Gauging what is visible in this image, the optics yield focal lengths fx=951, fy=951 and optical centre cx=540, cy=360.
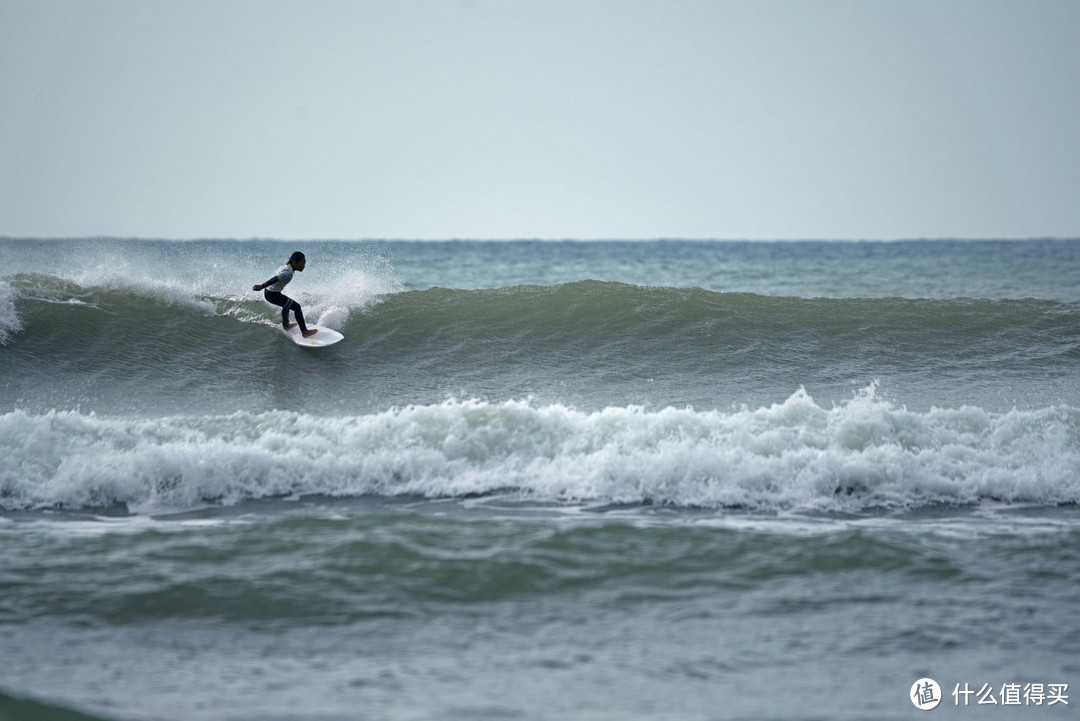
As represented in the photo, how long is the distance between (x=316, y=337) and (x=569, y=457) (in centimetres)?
618

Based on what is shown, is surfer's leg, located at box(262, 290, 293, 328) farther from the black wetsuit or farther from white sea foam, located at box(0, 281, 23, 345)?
white sea foam, located at box(0, 281, 23, 345)

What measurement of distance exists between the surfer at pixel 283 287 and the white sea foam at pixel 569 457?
11.1ft

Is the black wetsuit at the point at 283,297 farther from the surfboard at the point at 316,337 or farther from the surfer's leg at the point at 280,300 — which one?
the surfboard at the point at 316,337

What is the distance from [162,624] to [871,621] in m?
3.96

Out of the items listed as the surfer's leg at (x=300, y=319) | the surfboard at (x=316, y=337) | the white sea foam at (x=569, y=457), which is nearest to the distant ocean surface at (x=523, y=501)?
the white sea foam at (x=569, y=457)

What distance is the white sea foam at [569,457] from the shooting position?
8.11 meters

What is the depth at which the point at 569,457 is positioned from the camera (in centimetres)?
866

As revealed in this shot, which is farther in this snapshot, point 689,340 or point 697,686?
point 689,340

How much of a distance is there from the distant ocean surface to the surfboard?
0.18 m

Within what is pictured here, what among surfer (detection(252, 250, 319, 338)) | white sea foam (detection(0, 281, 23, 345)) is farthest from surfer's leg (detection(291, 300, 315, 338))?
white sea foam (detection(0, 281, 23, 345))

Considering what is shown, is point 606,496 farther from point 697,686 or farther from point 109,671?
point 109,671

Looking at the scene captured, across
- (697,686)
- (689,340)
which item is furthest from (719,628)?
(689,340)

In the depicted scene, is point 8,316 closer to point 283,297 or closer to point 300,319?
point 283,297

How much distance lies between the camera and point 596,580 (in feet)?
19.3
